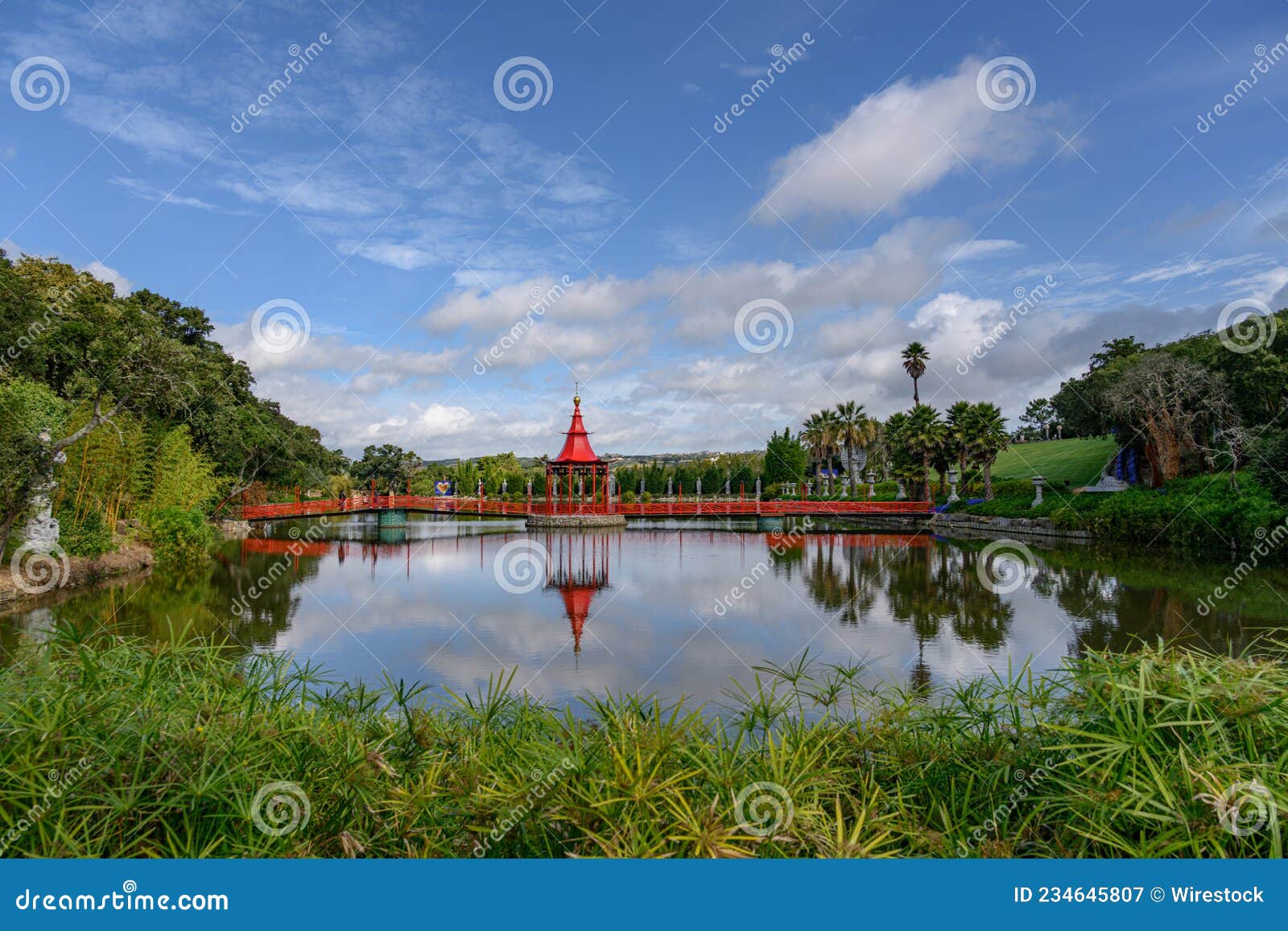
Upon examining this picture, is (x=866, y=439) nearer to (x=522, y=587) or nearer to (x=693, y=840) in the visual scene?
(x=522, y=587)

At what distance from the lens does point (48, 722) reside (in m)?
2.36

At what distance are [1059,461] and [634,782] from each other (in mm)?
43192

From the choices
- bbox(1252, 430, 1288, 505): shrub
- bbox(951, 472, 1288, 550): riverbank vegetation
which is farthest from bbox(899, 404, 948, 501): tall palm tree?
bbox(1252, 430, 1288, 505): shrub

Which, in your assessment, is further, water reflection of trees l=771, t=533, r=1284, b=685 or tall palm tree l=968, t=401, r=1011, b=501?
tall palm tree l=968, t=401, r=1011, b=501

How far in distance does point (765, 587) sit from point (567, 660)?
691cm

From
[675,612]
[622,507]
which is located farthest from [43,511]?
[622,507]

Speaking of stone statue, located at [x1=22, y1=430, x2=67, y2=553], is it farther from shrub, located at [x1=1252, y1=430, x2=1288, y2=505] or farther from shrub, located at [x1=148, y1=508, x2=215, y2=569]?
shrub, located at [x1=1252, y1=430, x2=1288, y2=505]

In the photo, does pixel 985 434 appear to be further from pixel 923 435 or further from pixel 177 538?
pixel 177 538

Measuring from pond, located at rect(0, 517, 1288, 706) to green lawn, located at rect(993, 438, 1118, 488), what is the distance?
1587cm

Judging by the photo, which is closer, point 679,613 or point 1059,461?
point 679,613

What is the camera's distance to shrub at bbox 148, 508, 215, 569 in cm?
1758

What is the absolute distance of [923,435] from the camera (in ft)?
106

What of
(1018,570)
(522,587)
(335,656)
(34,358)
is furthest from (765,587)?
(34,358)

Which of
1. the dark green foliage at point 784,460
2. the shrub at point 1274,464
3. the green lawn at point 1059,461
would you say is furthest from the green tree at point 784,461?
the shrub at point 1274,464
